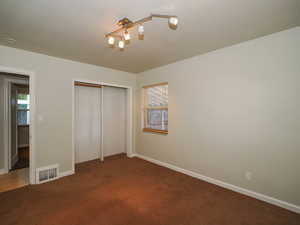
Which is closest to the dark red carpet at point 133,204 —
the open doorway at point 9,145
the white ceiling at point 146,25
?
the open doorway at point 9,145

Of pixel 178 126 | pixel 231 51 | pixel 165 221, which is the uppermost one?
pixel 231 51

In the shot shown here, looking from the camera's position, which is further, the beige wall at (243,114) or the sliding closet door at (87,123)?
the sliding closet door at (87,123)

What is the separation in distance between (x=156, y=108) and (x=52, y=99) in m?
2.40

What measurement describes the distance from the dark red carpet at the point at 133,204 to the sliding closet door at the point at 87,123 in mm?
998

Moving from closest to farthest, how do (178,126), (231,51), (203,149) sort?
(231,51) < (203,149) < (178,126)

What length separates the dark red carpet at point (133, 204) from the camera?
184 cm

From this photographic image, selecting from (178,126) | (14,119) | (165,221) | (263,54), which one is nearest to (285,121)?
(263,54)

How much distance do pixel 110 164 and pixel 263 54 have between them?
154 inches

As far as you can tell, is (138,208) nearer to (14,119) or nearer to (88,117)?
(88,117)

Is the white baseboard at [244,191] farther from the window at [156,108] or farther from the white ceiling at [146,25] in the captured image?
the white ceiling at [146,25]

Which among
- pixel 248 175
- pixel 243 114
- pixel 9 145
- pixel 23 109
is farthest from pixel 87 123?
pixel 248 175

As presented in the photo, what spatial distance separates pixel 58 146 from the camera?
10.0 ft

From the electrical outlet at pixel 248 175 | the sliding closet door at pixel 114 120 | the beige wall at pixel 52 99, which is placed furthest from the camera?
the sliding closet door at pixel 114 120

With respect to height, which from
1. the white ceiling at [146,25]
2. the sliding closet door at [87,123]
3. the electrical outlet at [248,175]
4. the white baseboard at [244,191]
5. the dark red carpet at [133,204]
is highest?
the white ceiling at [146,25]
